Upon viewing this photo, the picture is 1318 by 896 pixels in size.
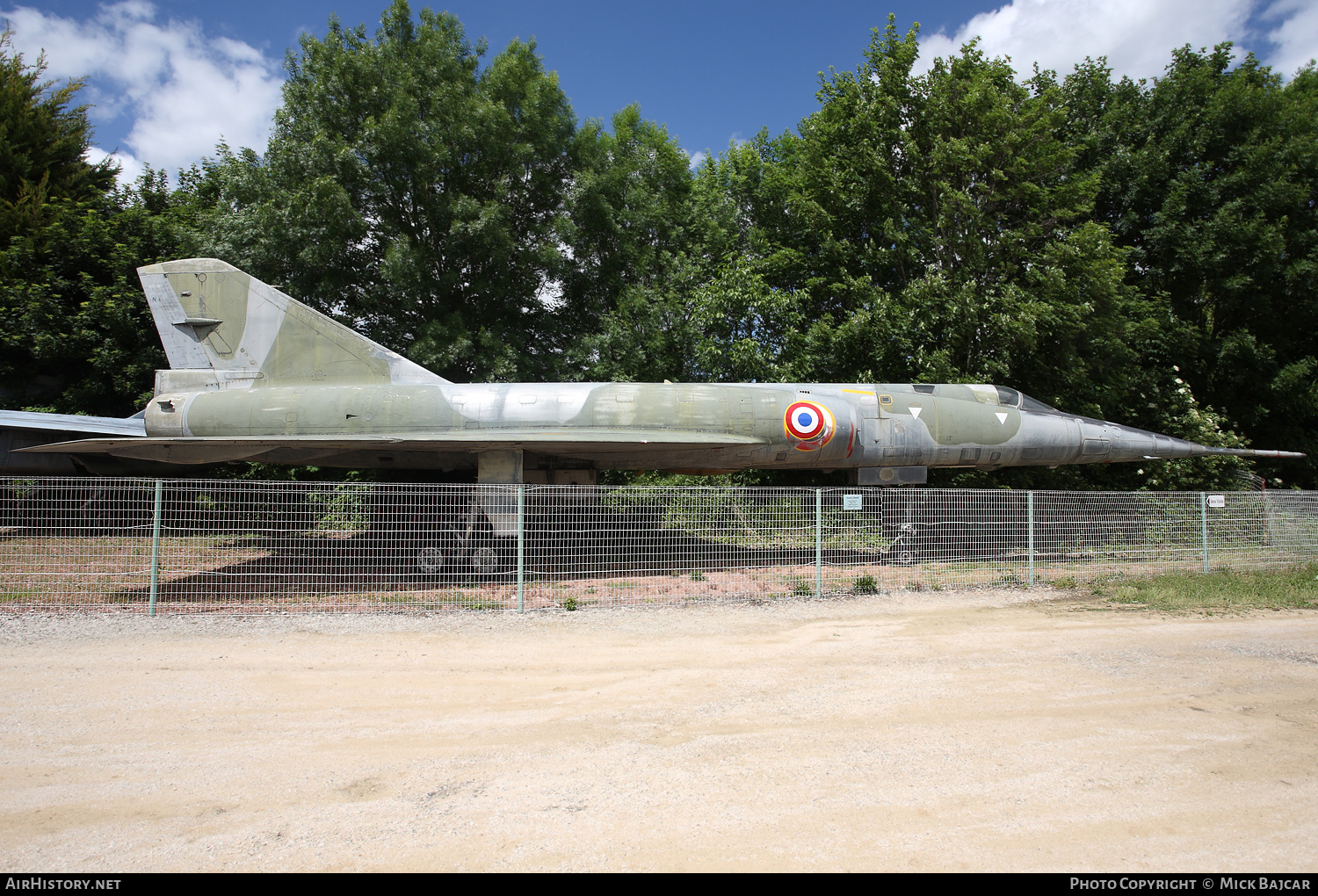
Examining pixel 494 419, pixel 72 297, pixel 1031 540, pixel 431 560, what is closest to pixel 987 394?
pixel 1031 540

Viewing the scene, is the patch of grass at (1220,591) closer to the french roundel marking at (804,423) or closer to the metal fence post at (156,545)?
the french roundel marking at (804,423)

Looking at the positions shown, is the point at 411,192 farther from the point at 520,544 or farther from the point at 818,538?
the point at 818,538

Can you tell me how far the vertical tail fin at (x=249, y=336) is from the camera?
11.0 meters

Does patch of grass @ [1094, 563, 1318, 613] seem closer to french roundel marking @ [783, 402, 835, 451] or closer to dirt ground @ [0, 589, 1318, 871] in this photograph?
dirt ground @ [0, 589, 1318, 871]

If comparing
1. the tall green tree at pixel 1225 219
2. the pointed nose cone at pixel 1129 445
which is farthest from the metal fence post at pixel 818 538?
the tall green tree at pixel 1225 219

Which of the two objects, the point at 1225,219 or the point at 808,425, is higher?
the point at 1225,219

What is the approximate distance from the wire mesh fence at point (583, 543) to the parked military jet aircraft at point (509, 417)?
1.05 m

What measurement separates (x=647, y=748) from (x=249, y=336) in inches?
422

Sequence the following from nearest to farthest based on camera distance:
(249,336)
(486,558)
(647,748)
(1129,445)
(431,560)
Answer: (647,748) < (486,558) < (431,560) < (249,336) < (1129,445)

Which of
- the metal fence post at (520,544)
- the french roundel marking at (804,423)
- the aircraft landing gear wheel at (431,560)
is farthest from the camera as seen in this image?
the french roundel marking at (804,423)

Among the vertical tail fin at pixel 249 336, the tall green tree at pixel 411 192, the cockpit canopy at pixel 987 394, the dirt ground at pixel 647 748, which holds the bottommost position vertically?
the dirt ground at pixel 647 748

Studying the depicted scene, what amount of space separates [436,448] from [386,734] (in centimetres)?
613

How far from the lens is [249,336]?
11062 millimetres

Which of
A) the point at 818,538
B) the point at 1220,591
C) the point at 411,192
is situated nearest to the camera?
the point at 818,538
